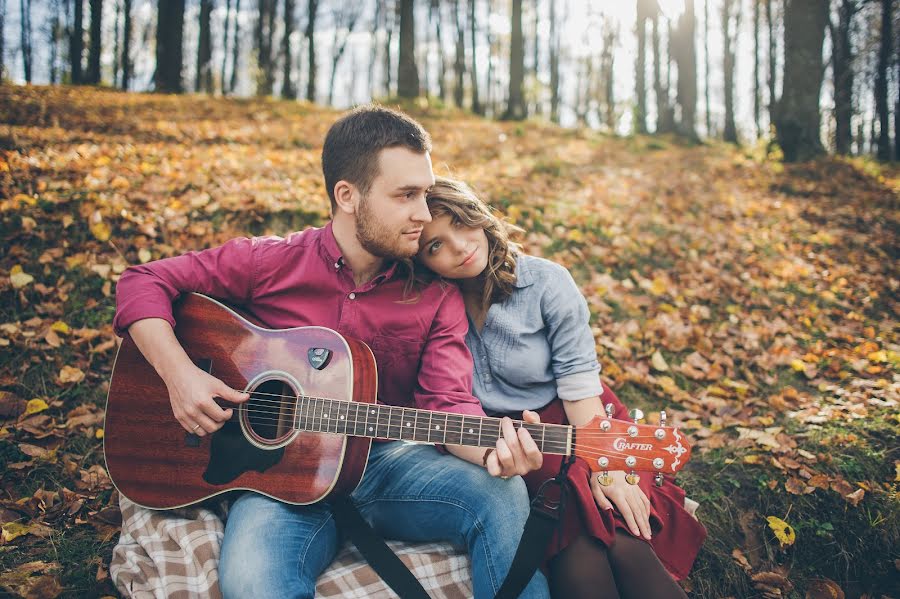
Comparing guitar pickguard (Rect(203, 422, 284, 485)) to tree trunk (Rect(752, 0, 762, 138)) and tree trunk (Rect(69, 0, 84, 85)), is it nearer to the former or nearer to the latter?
tree trunk (Rect(69, 0, 84, 85))

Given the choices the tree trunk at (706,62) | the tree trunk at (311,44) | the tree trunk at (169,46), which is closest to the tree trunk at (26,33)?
the tree trunk at (311,44)

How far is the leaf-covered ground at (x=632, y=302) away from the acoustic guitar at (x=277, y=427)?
0.63 metres

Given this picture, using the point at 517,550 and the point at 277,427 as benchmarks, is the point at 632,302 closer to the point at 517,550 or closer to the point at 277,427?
the point at 517,550

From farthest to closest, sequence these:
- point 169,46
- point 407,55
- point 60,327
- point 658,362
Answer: point 407,55, point 169,46, point 658,362, point 60,327

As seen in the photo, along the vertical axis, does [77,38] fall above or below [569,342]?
above

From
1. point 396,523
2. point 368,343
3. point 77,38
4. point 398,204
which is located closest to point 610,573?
point 396,523

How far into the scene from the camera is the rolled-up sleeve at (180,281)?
2.46 meters

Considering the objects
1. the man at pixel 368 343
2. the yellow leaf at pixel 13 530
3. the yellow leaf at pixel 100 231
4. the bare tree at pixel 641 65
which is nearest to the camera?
the man at pixel 368 343

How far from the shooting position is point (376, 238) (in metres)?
2.62

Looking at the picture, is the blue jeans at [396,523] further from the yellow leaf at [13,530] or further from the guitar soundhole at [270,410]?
the yellow leaf at [13,530]

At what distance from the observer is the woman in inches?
89.6

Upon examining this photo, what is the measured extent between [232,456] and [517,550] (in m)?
1.22

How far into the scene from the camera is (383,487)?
250 cm

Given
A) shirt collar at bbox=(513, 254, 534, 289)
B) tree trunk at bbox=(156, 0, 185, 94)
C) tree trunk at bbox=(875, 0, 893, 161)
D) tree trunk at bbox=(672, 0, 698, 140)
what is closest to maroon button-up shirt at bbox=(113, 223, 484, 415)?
shirt collar at bbox=(513, 254, 534, 289)
